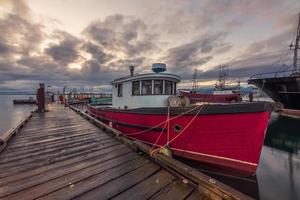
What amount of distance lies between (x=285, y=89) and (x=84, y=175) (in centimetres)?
2353

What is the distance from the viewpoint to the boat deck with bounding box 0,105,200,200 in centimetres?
266

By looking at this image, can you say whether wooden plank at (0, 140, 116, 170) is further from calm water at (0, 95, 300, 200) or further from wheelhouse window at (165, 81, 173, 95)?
wheelhouse window at (165, 81, 173, 95)

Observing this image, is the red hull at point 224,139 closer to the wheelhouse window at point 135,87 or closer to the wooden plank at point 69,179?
the wooden plank at point 69,179

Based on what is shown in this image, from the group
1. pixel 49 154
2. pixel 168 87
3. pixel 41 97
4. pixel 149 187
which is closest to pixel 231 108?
pixel 149 187

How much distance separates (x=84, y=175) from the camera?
3.25 meters

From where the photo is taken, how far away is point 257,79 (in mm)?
21562

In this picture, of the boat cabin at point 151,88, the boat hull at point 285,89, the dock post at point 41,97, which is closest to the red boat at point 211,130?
the boat cabin at point 151,88

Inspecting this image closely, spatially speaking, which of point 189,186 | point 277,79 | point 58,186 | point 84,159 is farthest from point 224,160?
point 277,79

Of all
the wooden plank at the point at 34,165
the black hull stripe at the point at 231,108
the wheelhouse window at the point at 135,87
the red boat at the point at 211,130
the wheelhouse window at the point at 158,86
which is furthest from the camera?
the wheelhouse window at the point at 135,87

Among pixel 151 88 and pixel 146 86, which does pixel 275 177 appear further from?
pixel 146 86

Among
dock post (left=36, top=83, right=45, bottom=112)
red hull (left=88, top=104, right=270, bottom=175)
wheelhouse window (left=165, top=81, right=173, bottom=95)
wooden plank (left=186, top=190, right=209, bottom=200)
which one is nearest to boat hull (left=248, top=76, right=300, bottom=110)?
wheelhouse window (left=165, top=81, right=173, bottom=95)

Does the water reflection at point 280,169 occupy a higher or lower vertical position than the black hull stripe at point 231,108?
lower

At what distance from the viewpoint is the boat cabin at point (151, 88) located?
8.47 meters

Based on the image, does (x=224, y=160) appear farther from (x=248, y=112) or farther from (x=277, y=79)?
(x=277, y=79)
